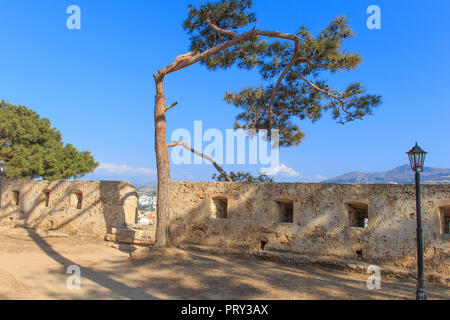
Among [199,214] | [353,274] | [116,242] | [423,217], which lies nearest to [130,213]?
[116,242]

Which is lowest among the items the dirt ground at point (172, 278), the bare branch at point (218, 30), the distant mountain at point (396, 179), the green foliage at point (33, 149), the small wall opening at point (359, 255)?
the dirt ground at point (172, 278)

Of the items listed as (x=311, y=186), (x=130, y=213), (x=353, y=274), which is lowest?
(x=353, y=274)

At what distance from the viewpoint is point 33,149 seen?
20.8 meters

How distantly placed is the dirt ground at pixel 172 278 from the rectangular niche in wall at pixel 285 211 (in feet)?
4.27

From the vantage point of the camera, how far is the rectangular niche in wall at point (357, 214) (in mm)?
7582

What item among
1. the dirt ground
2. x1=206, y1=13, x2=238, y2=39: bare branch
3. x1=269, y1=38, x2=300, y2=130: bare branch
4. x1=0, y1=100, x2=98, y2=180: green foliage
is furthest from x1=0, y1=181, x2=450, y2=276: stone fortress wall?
x1=0, y1=100, x2=98, y2=180: green foliage

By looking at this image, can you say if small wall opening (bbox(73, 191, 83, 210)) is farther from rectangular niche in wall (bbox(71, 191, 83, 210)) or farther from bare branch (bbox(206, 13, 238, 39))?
bare branch (bbox(206, 13, 238, 39))

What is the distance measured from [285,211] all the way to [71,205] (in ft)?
25.5

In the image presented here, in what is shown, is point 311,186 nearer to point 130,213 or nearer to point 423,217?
point 423,217

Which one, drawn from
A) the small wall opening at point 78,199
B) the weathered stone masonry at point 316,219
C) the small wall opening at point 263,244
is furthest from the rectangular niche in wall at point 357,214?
the small wall opening at point 78,199

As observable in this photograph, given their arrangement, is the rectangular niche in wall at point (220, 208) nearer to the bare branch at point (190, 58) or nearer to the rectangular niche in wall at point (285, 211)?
the rectangular niche in wall at point (285, 211)

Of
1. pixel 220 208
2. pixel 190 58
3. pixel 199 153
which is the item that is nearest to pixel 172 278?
pixel 220 208
